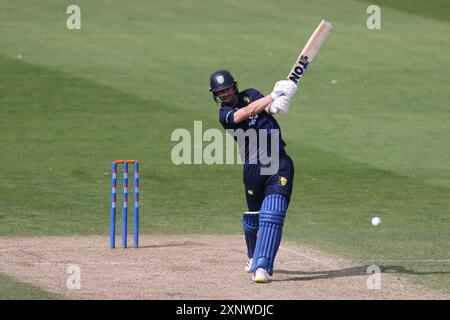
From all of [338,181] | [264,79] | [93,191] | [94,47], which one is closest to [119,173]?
[93,191]

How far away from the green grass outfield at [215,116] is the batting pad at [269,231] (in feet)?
5.34

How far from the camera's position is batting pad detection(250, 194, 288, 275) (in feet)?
38.6

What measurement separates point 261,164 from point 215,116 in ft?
39.6

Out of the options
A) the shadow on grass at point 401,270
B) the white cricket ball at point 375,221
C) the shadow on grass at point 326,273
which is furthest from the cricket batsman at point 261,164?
the white cricket ball at point 375,221

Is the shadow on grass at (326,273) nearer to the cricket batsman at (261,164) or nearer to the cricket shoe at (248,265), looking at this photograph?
the cricket shoe at (248,265)

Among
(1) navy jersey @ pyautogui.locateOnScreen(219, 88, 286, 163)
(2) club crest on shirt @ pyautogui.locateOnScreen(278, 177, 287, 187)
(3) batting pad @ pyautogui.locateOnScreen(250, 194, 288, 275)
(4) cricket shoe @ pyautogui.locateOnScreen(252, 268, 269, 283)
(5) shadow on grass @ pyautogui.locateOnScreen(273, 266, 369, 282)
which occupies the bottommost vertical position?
(4) cricket shoe @ pyautogui.locateOnScreen(252, 268, 269, 283)

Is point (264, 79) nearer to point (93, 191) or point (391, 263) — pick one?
point (93, 191)

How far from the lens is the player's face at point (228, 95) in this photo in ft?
39.3

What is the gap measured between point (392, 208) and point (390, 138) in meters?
5.63

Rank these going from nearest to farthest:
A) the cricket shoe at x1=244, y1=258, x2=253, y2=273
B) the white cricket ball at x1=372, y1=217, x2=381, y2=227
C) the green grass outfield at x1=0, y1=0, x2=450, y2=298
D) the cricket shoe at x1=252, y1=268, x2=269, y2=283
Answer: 1. the cricket shoe at x1=252, y1=268, x2=269, y2=283
2. the cricket shoe at x1=244, y1=258, x2=253, y2=273
3. the white cricket ball at x1=372, y1=217, x2=381, y2=227
4. the green grass outfield at x1=0, y1=0, x2=450, y2=298

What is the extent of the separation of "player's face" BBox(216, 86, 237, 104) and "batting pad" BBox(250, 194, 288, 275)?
1109 millimetres

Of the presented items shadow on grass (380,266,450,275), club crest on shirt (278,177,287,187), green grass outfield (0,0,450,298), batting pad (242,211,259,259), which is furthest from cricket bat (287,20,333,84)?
A: green grass outfield (0,0,450,298)

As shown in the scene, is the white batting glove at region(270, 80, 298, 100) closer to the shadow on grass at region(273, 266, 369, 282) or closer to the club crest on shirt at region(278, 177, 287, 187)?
the club crest on shirt at region(278, 177, 287, 187)
